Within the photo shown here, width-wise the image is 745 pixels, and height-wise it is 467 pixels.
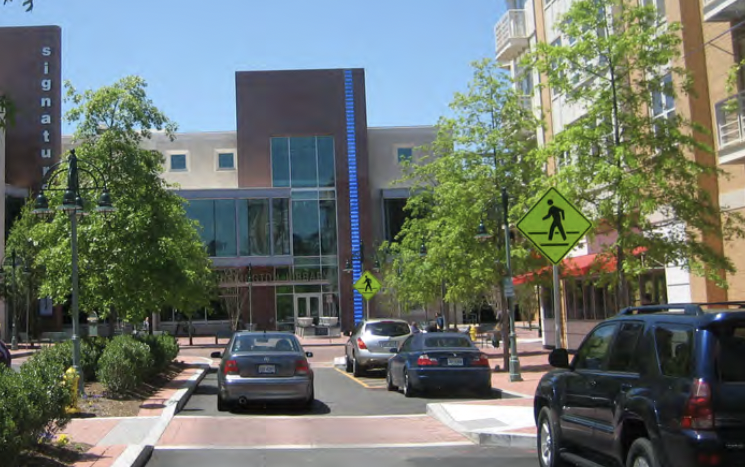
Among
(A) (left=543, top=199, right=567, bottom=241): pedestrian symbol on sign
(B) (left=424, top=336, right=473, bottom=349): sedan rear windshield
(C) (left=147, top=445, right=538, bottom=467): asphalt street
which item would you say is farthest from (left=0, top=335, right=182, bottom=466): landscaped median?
(A) (left=543, top=199, right=567, bottom=241): pedestrian symbol on sign

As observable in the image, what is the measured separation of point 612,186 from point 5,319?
47570 millimetres

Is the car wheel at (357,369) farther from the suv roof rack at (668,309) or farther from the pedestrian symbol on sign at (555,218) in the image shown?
the suv roof rack at (668,309)

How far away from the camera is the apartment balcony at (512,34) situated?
3601cm

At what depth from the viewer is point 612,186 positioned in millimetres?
16828

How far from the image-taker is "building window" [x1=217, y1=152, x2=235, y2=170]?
6166 centimetres

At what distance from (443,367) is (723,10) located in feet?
35.5

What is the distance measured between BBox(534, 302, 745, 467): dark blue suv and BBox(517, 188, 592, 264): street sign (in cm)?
539

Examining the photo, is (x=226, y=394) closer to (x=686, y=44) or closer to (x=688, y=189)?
(x=688, y=189)

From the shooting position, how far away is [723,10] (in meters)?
19.7

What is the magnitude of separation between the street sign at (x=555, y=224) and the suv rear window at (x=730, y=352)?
305 inches

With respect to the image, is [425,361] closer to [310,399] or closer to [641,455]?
[310,399]

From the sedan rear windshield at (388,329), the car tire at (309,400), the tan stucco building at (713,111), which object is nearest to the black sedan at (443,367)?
the car tire at (309,400)

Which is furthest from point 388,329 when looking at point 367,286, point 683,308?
point 683,308

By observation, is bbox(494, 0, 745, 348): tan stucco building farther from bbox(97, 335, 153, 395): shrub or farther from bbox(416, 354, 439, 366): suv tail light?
bbox(97, 335, 153, 395): shrub
